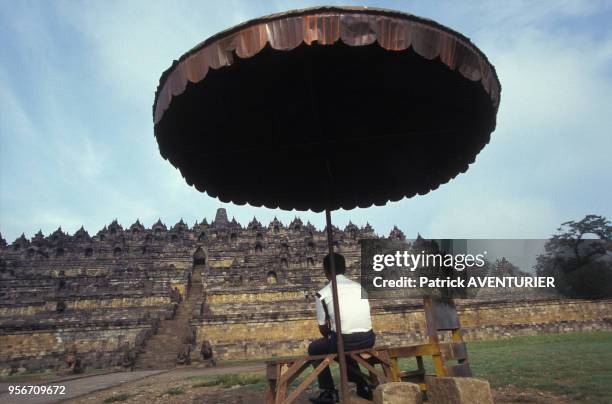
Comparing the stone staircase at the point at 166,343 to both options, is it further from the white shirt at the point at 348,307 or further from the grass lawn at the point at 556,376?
the white shirt at the point at 348,307

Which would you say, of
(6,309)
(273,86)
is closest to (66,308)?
(6,309)

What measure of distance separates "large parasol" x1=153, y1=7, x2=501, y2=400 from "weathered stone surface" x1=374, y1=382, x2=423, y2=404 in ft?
1.62

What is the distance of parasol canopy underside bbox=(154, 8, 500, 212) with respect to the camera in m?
2.58

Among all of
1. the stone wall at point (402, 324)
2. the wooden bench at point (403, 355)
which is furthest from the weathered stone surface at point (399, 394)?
the stone wall at point (402, 324)

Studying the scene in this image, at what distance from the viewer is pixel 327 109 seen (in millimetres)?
4277

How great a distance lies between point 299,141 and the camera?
4750mm

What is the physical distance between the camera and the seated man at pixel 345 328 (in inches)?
146

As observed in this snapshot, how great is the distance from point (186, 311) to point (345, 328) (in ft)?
71.3

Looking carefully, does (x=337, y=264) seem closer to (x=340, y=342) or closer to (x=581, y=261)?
(x=340, y=342)

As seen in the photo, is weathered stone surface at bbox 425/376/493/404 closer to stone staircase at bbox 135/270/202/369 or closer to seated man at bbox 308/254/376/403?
seated man at bbox 308/254/376/403

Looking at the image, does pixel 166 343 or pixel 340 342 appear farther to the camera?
pixel 166 343

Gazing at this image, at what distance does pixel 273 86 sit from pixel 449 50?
1679mm

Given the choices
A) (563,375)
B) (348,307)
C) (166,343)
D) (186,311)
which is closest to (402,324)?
(166,343)

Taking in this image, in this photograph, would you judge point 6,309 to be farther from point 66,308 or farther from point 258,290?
point 258,290
